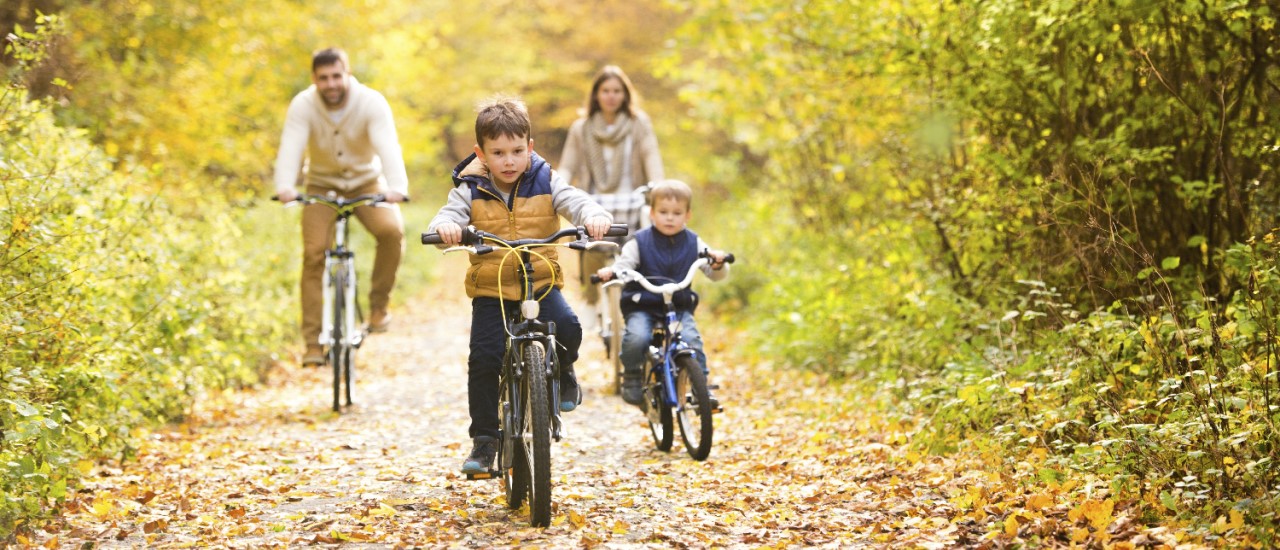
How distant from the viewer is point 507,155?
5.05 metres

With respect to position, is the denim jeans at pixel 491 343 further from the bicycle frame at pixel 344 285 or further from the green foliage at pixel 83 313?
the bicycle frame at pixel 344 285

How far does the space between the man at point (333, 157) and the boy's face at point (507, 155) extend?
2803mm

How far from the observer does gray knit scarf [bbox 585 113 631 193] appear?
8719 millimetres

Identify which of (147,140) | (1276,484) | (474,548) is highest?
(147,140)

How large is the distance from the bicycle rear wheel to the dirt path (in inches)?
4.1

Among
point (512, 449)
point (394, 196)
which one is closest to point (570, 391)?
point (512, 449)

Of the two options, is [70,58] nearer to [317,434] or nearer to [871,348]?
[317,434]

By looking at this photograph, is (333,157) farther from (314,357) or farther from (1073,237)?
(1073,237)

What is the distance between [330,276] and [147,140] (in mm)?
5528

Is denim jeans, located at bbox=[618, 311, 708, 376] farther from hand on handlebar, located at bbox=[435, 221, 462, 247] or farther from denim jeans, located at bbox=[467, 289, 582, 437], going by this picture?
hand on handlebar, located at bbox=[435, 221, 462, 247]

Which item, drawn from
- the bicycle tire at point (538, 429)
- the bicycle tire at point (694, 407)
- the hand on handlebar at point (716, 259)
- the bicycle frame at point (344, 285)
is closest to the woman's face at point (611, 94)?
the bicycle frame at point (344, 285)

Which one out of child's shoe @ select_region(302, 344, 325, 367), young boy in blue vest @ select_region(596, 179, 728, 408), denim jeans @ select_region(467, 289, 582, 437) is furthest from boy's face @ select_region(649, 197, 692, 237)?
child's shoe @ select_region(302, 344, 325, 367)

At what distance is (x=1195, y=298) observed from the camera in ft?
19.1

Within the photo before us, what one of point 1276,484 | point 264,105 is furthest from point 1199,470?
point 264,105
